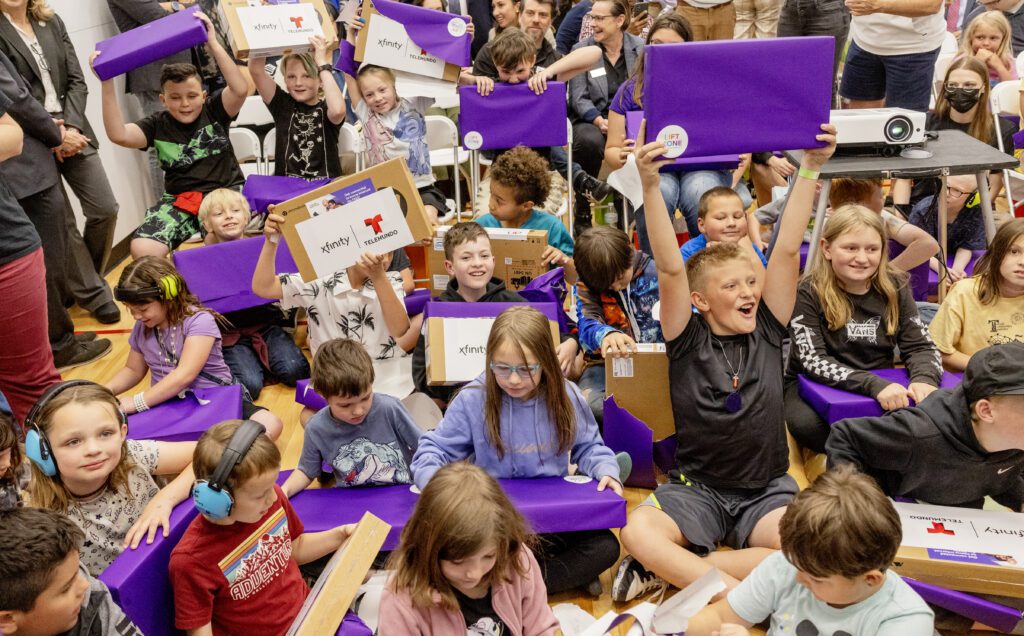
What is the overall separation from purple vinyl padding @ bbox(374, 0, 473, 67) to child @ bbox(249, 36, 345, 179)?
50cm

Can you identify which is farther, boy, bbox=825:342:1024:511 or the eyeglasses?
the eyeglasses

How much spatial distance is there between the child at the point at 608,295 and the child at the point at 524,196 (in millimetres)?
448

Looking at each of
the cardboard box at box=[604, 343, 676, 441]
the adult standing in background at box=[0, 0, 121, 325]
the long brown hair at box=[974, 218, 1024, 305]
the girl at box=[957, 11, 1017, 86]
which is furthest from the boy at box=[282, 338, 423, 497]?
the girl at box=[957, 11, 1017, 86]

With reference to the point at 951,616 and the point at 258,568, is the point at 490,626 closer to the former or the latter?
the point at 258,568

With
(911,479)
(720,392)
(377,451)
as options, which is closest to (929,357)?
(911,479)

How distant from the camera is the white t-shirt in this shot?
1918 millimetres

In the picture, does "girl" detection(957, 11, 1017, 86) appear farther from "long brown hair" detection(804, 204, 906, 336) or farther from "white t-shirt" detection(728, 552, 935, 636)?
"white t-shirt" detection(728, 552, 935, 636)

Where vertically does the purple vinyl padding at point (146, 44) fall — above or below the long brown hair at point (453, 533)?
above

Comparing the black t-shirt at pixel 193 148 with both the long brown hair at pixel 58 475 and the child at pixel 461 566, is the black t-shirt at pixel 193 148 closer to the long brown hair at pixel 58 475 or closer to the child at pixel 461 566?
the long brown hair at pixel 58 475

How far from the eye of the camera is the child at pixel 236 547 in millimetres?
2133

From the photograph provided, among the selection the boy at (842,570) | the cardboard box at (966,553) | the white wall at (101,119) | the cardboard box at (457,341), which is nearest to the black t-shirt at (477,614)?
the boy at (842,570)

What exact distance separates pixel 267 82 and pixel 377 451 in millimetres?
2895


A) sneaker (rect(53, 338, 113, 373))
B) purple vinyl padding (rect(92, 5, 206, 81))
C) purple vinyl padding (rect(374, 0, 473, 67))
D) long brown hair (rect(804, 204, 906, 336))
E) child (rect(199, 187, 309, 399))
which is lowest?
sneaker (rect(53, 338, 113, 373))

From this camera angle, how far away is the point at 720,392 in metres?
2.84
